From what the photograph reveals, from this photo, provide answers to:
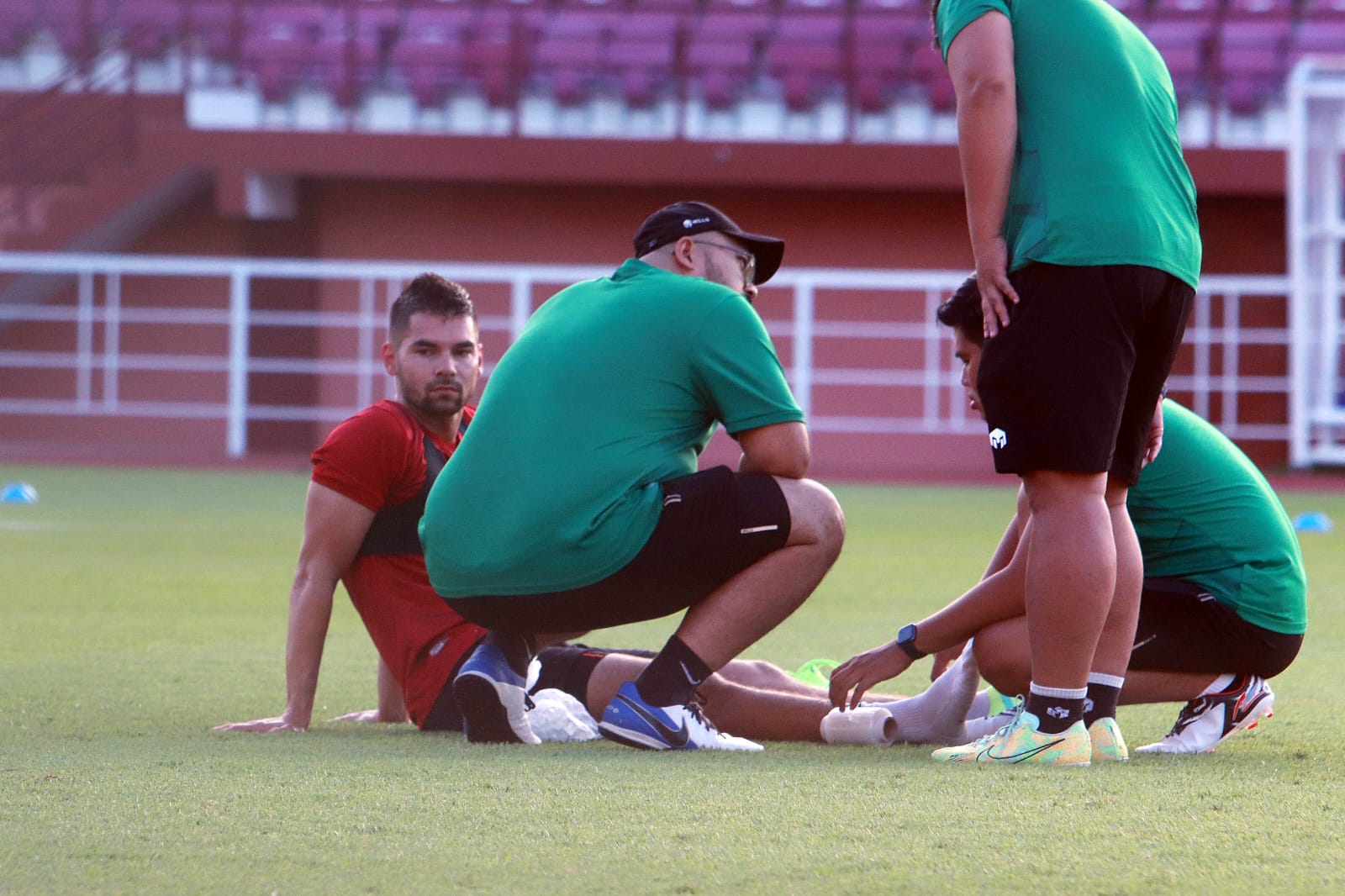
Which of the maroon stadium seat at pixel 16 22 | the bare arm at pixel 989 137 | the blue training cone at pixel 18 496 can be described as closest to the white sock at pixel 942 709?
the bare arm at pixel 989 137

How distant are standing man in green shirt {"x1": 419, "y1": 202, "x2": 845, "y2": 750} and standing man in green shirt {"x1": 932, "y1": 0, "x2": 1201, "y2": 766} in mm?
402

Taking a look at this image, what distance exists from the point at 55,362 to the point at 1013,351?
1477 cm

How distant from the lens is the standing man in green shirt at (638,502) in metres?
2.89

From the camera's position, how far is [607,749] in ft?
9.54

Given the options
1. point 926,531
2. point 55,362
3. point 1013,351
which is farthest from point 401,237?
point 1013,351

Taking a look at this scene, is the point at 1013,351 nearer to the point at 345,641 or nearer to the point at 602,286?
the point at 602,286

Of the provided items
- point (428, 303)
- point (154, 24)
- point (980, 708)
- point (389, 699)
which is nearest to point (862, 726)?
point (980, 708)

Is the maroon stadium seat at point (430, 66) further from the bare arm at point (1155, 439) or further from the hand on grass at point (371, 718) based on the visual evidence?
the bare arm at point (1155, 439)

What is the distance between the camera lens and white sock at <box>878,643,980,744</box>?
2.95 m

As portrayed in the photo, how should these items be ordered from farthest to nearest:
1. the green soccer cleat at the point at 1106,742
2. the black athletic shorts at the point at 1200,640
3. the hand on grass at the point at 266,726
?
the hand on grass at the point at 266,726
the black athletic shorts at the point at 1200,640
the green soccer cleat at the point at 1106,742

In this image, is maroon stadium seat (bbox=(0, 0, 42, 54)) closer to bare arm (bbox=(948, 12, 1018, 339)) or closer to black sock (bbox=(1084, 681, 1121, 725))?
bare arm (bbox=(948, 12, 1018, 339))

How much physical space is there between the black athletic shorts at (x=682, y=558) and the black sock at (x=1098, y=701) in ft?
1.80

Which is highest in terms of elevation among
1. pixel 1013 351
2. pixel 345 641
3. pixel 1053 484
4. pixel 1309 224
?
pixel 1309 224

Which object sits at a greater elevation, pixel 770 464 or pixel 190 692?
pixel 770 464
